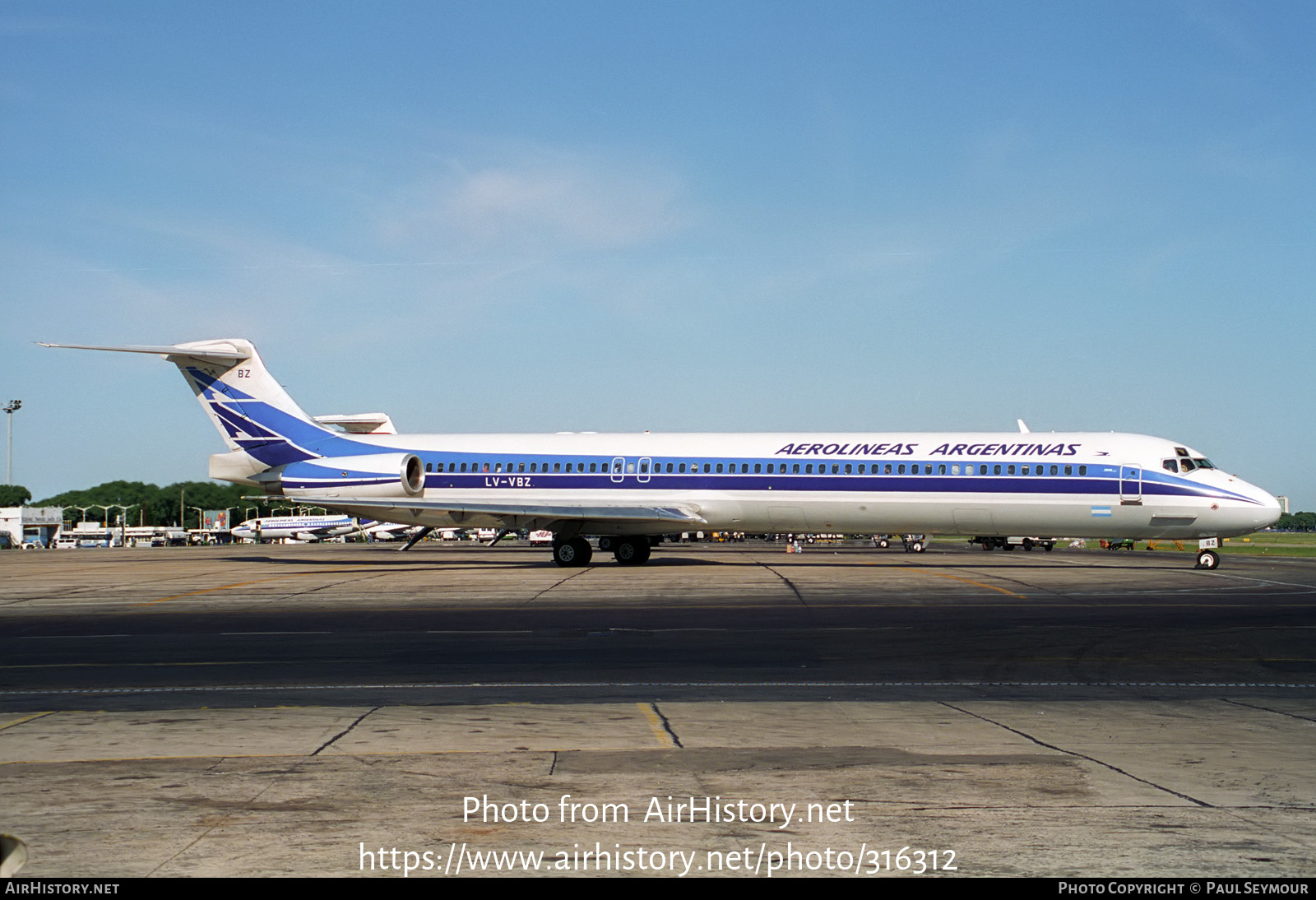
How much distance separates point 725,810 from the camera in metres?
6.47

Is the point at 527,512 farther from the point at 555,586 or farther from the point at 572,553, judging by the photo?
the point at 555,586

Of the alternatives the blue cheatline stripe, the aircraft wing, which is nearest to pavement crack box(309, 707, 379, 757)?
the aircraft wing

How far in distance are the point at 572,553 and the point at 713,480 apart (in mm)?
5123

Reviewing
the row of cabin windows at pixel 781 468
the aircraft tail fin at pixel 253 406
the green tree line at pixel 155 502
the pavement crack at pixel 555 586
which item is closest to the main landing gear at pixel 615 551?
the pavement crack at pixel 555 586

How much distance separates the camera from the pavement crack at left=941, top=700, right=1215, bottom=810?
674 centimetres

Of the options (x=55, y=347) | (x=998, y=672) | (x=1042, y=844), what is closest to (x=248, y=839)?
(x=1042, y=844)

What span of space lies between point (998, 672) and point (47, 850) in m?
10.3

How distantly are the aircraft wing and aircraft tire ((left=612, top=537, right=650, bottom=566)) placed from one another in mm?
1554

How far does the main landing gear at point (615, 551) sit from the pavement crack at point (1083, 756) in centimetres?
2529

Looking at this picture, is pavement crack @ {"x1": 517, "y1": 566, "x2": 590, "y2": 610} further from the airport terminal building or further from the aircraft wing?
the airport terminal building

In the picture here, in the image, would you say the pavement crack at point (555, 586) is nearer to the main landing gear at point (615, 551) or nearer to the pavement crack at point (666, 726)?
the main landing gear at point (615, 551)

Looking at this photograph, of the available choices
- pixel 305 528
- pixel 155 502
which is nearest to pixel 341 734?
pixel 305 528

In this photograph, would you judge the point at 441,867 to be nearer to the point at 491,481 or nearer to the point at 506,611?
the point at 506,611

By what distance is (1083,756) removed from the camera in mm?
8047
